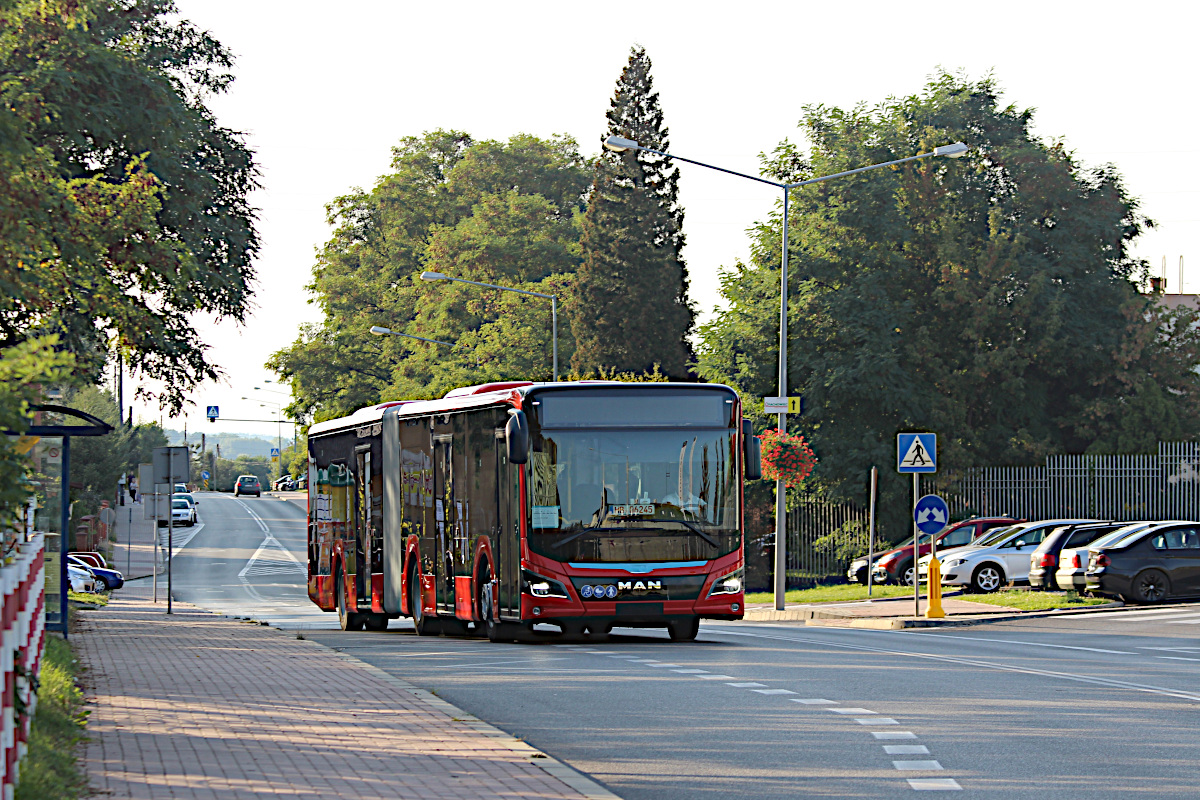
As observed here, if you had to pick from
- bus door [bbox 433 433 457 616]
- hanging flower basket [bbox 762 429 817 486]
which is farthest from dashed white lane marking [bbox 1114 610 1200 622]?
bus door [bbox 433 433 457 616]

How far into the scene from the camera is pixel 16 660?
7.60m

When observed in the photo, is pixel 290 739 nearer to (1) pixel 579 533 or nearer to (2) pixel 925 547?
(1) pixel 579 533

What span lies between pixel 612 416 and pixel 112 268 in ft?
Answer: 23.5

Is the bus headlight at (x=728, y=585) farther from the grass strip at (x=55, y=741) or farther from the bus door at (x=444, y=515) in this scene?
the grass strip at (x=55, y=741)

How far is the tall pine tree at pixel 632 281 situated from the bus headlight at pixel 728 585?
45.2 metres

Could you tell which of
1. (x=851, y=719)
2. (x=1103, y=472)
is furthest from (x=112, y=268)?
(x=1103, y=472)

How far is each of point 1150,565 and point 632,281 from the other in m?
37.3

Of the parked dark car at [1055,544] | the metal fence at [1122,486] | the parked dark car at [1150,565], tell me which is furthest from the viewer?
the metal fence at [1122,486]

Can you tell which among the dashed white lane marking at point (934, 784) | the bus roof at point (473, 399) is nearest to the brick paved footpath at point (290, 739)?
the dashed white lane marking at point (934, 784)

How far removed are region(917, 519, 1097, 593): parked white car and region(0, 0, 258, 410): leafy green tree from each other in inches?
657

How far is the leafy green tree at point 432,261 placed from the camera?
7375cm

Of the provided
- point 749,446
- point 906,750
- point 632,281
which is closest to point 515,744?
point 906,750

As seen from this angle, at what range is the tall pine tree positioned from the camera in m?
65.1

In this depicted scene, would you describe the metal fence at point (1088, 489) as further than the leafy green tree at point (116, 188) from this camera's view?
Yes
